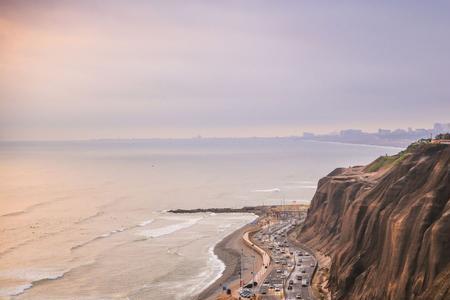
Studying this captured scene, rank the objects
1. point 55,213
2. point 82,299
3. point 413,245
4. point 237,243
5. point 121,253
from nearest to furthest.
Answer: point 413,245, point 82,299, point 121,253, point 237,243, point 55,213

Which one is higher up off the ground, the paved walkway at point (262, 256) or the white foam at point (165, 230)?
the paved walkway at point (262, 256)

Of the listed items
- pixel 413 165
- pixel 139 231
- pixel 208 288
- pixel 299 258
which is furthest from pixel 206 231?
pixel 413 165

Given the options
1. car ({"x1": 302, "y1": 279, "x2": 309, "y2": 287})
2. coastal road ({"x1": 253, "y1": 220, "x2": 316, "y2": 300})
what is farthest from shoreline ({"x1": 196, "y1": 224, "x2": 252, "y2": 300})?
car ({"x1": 302, "y1": 279, "x2": 309, "y2": 287})

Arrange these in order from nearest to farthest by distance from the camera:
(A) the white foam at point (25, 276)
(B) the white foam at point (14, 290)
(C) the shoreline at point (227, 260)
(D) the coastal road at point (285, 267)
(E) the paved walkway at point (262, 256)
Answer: (D) the coastal road at point (285, 267), (B) the white foam at point (14, 290), (A) the white foam at point (25, 276), (C) the shoreline at point (227, 260), (E) the paved walkway at point (262, 256)

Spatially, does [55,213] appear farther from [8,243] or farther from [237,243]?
[237,243]

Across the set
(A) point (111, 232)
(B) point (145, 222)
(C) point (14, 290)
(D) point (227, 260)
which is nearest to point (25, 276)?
(C) point (14, 290)

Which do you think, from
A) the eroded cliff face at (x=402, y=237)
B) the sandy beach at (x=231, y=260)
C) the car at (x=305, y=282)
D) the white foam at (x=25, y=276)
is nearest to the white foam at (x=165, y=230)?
the sandy beach at (x=231, y=260)

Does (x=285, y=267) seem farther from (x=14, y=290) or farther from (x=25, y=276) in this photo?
(x=25, y=276)

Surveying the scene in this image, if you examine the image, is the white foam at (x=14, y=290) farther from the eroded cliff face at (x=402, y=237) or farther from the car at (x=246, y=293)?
the eroded cliff face at (x=402, y=237)
